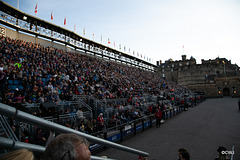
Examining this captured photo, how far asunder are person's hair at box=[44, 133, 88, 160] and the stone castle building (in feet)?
219

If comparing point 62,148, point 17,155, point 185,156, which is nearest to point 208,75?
point 185,156

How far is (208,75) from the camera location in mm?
73375

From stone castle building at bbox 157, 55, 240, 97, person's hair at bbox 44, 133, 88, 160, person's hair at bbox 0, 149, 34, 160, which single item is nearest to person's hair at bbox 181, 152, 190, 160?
person's hair at bbox 44, 133, 88, 160

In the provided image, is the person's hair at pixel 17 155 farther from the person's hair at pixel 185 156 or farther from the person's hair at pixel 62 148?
the person's hair at pixel 185 156

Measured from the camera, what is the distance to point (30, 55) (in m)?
17.0

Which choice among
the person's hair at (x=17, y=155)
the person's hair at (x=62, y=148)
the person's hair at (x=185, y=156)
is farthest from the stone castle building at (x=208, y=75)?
the person's hair at (x=17, y=155)

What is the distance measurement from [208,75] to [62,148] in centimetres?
8398

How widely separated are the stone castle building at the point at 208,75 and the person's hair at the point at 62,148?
66.7 meters

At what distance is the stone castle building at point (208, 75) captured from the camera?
5881cm

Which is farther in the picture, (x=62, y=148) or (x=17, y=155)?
(x=62, y=148)

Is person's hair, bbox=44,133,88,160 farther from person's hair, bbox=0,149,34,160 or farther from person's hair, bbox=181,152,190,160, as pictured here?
person's hair, bbox=181,152,190,160

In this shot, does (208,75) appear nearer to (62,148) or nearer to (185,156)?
(185,156)

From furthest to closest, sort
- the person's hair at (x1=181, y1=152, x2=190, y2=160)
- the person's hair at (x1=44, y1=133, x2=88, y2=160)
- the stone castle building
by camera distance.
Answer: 1. the stone castle building
2. the person's hair at (x1=181, y1=152, x2=190, y2=160)
3. the person's hair at (x1=44, y1=133, x2=88, y2=160)

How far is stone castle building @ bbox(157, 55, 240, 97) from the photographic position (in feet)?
193
